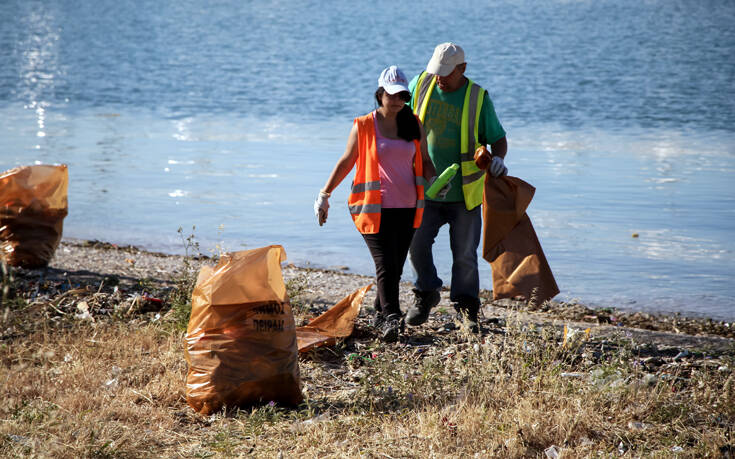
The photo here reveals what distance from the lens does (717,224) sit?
33.7 feet

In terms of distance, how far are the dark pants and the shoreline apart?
0.51 m

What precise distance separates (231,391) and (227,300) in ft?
1.54

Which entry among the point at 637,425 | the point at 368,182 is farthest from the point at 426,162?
the point at 637,425

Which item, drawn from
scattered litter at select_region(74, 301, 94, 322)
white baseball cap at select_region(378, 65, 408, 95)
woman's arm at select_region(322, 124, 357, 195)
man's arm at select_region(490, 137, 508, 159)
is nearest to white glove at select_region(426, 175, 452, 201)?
man's arm at select_region(490, 137, 508, 159)

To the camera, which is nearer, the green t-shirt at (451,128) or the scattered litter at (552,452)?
the scattered litter at (552,452)

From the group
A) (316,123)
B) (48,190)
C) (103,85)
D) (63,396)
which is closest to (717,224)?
(48,190)

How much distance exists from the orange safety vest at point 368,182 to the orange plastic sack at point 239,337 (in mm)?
1051

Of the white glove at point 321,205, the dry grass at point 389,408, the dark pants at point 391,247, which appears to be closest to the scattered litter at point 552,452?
the dry grass at point 389,408

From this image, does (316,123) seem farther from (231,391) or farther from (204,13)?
(204,13)

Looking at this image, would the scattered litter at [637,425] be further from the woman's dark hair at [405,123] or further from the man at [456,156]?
the woman's dark hair at [405,123]

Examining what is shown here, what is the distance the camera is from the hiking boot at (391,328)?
5145 millimetres

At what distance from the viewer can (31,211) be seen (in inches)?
273

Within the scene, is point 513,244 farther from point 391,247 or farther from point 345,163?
point 345,163

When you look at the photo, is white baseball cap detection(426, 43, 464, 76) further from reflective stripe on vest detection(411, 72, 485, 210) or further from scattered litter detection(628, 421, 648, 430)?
scattered litter detection(628, 421, 648, 430)
